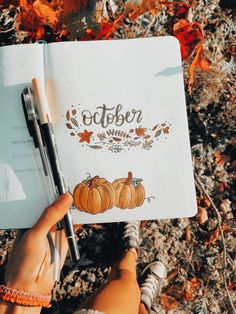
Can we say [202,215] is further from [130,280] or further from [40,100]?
[40,100]

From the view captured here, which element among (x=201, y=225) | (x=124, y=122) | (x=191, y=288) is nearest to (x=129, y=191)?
(x=124, y=122)

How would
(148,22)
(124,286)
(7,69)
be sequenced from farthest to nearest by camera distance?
(148,22), (124,286), (7,69)

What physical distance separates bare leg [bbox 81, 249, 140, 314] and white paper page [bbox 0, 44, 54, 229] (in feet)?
1.30

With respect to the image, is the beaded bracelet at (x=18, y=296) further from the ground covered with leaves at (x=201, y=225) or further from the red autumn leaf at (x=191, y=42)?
the red autumn leaf at (x=191, y=42)

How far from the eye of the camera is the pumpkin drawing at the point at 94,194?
1346mm

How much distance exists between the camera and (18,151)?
131cm

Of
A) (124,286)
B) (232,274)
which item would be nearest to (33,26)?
(124,286)

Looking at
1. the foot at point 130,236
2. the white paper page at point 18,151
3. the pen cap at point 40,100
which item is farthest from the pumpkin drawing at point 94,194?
the foot at point 130,236

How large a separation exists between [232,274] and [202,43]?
1.01 meters

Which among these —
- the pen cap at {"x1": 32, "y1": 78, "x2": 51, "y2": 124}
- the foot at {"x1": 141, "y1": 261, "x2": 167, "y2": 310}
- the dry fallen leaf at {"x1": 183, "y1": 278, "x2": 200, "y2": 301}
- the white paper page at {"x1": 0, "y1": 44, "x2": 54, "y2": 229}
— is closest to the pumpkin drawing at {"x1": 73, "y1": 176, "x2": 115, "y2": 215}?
the white paper page at {"x1": 0, "y1": 44, "x2": 54, "y2": 229}

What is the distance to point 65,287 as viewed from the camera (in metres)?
1.80

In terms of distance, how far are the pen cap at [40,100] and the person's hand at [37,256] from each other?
0.25 m

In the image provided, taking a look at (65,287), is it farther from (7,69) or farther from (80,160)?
(7,69)

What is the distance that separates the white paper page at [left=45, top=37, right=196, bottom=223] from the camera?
1307mm
